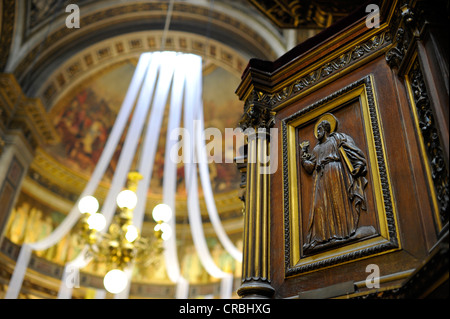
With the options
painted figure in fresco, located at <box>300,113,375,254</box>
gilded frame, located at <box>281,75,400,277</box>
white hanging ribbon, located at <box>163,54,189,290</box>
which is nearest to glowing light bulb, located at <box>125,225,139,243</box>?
white hanging ribbon, located at <box>163,54,189,290</box>

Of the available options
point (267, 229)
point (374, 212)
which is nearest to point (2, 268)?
point (267, 229)

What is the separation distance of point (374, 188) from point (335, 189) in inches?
7.6

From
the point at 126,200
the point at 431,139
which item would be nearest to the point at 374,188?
the point at 431,139

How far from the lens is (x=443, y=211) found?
1372 mm

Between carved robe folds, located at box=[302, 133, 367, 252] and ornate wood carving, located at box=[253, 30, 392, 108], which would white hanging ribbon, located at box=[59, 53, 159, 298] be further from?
carved robe folds, located at box=[302, 133, 367, 252]

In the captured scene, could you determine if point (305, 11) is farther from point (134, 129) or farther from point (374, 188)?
point (134, 129)

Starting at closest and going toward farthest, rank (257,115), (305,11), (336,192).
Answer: (336,192) < (257,115) < (305,11)

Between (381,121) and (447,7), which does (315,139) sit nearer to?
(381,121)

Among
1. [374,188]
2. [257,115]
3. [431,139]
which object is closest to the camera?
[431,139]

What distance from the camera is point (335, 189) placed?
6.05 ft

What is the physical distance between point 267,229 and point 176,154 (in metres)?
8.64

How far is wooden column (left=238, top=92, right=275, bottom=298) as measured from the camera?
1872mm

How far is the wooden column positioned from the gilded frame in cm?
10

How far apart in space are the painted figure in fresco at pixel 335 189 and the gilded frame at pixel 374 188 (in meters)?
0.05
